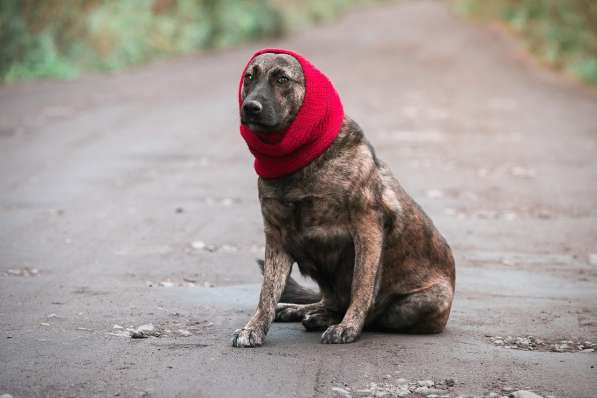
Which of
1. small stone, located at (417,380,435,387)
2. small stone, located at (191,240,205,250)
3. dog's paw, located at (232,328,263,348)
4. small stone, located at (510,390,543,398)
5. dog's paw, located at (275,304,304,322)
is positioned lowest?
small stone, located at (191,240,205,250)

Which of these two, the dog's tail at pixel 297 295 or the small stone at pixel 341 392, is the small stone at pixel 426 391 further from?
the dog's tail at pixel 297 295

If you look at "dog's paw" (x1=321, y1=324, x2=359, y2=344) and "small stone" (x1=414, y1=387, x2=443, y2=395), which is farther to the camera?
"dog's paw" (x1=321, y1=324, x2=359, y2=344)

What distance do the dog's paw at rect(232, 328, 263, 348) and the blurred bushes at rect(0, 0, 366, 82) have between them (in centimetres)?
1560

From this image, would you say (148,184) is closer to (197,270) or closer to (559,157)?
(197,270)

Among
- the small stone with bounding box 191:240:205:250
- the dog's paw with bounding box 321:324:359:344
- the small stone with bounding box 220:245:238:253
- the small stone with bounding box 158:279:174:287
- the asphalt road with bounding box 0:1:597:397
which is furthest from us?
the small stone with bounding box 191:240:205:250

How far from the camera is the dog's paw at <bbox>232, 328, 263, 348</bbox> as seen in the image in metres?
5.27

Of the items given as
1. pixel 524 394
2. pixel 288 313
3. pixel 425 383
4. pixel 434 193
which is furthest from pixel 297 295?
pixel 434 193

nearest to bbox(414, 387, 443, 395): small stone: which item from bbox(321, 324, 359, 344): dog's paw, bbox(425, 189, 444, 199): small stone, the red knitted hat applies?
bbox(321, 324, 359, 344): dog's paw

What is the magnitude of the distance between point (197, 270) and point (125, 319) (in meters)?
1.70

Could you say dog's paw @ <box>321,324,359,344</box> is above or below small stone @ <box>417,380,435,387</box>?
below

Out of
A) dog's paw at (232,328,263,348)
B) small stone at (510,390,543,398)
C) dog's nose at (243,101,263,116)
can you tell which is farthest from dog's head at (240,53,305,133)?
small stone at (510,390,543,398)

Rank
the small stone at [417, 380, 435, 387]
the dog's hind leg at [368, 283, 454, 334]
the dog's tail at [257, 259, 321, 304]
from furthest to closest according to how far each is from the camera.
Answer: the dog's tail at [257, 259, 321, 304] → the dog's hind leg at [368, 283, 454, 334] → the small stone at [417, 380, 435, 387]

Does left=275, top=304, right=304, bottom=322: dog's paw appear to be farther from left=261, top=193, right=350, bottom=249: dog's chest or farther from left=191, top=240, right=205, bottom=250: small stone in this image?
left=191, top=240, right=205, bottom=250: small stone

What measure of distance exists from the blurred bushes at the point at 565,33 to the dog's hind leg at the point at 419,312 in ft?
53.1
